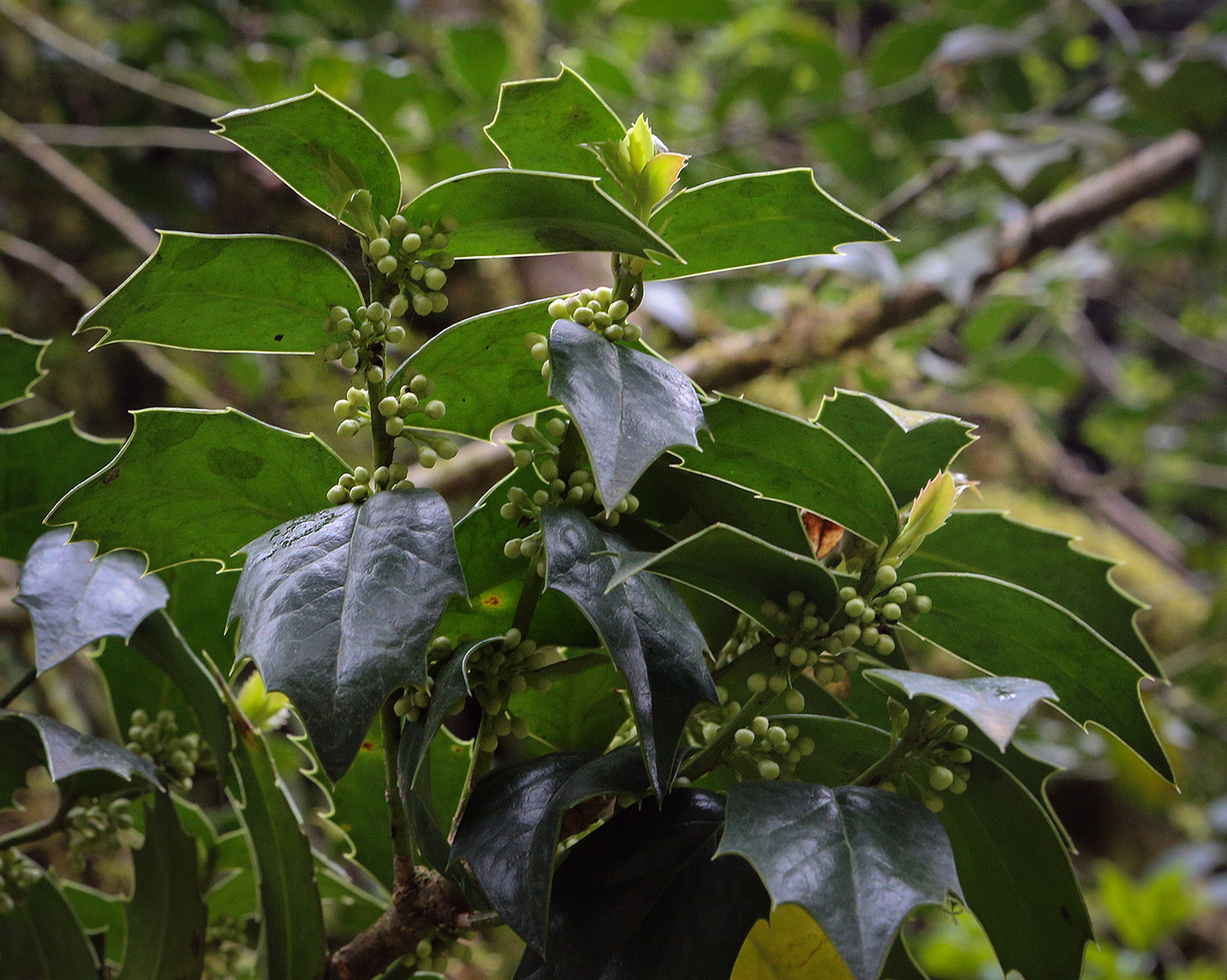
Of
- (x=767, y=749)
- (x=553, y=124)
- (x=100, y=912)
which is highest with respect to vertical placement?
(x=553, y=124)

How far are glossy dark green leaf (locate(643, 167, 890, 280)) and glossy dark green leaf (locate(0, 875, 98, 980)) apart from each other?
435 mm

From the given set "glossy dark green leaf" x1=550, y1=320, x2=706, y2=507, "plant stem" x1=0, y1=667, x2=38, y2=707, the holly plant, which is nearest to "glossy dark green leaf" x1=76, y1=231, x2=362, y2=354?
the holly plant

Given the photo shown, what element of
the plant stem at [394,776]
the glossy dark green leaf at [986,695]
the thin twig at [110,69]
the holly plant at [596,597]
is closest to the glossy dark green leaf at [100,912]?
the holly plant at [596,597]

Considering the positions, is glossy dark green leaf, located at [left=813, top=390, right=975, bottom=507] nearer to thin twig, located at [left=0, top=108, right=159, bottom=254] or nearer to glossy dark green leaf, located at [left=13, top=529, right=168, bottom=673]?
glossy dark green leaf, located at [left=13, top=529, right=168, bottom=673]

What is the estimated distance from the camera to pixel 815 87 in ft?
5.03

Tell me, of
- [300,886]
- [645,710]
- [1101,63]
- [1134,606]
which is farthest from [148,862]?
[1101,63]

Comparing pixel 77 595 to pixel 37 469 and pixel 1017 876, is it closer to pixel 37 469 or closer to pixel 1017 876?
pixel 37 469

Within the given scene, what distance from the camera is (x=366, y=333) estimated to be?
357 millimetres

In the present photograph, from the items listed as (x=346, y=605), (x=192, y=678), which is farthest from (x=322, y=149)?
(x=192, y=678)

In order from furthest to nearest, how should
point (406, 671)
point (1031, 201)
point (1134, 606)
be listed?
point (1031, 201)
point (1134, 606)
point (406, 671)

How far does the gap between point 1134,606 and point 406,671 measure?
0.99 ft

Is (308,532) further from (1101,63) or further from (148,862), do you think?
(1101,63)

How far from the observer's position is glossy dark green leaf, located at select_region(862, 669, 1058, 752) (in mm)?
263

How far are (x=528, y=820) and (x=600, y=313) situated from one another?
7.1 inches
